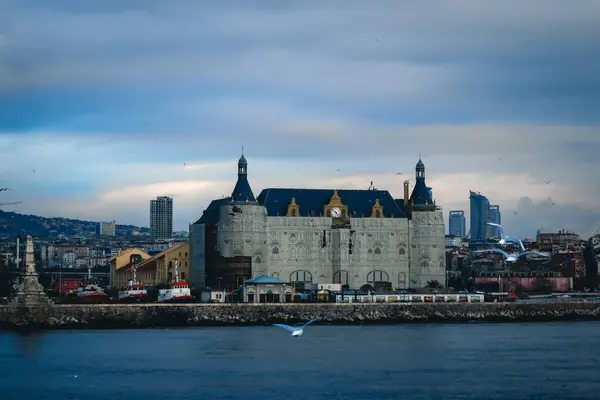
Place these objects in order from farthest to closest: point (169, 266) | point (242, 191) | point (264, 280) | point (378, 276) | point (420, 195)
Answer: point (169, 266) < point (420, 195) < point (378, 276) < point (242, 191) < point (264, 280)

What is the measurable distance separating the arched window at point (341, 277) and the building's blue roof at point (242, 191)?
1443cm

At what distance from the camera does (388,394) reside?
7800 cm

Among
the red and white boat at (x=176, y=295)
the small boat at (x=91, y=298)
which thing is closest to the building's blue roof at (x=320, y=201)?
the red and white boat at (x=176, y=295)

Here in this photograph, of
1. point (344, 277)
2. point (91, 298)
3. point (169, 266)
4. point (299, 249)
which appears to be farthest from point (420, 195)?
point (91, 298)

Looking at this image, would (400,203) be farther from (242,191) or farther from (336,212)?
(242,191)

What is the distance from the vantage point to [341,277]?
560 feet

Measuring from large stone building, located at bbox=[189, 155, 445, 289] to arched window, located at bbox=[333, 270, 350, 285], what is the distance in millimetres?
128

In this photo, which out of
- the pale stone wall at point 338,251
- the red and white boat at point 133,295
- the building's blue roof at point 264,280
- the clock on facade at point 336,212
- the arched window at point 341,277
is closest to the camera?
the red and white boat at point 133,295

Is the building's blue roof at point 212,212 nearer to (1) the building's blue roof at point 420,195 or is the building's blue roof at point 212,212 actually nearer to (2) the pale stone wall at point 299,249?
(2) the pale stone wall at point 299,249

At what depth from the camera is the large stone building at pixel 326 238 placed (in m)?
167

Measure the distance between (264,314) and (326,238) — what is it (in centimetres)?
3180

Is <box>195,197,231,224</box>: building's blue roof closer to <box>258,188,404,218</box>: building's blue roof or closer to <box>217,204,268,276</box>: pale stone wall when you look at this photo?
<box>258,188,404,218</box>: building's blue roof

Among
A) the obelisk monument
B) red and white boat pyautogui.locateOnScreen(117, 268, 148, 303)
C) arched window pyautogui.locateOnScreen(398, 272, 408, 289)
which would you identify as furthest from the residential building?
the obelisk monument

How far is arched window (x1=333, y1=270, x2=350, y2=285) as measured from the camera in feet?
559
